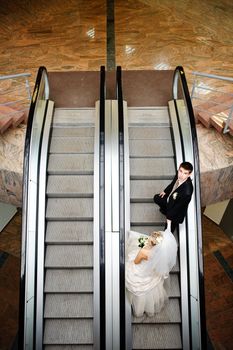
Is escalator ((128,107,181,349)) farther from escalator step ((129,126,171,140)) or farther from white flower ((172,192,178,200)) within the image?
white flower ((172,192,178,200))

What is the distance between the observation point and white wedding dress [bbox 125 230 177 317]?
13.9 ft

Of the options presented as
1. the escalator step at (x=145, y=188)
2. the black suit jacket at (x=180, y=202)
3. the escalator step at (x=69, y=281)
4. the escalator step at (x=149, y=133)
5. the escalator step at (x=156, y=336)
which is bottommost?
the escalator step at (x=156, y=336)

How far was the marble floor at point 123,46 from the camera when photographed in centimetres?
793

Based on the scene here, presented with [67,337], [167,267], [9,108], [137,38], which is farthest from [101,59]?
[67,337]

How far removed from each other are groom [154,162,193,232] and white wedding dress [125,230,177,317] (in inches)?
9.5

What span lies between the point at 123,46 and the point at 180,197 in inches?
221

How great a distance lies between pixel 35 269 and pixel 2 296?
3.98 meters

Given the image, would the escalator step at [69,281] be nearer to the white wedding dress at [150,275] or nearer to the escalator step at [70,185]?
the white wedding dress at [150,275]

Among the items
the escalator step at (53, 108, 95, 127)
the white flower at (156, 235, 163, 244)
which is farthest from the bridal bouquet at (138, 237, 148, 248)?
the escalator step at (53, 108, 95, 127)

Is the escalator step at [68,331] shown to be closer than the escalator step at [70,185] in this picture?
Yes

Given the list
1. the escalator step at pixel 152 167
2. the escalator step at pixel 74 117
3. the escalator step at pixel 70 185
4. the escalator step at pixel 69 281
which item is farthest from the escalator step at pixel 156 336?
the escalator step at pixel 74 117

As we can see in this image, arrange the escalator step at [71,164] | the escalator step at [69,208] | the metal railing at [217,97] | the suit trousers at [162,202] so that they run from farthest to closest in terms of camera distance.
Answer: the metal railing at [217,97] < the escalator step at [71,164] < the escalator step at [69,208] < the suit trousers at [162,202]

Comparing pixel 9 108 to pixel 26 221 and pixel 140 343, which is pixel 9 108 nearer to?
pixel 26 221

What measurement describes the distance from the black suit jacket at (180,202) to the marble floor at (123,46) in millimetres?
3890
